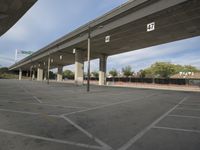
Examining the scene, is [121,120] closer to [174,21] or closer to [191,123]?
[191,123]

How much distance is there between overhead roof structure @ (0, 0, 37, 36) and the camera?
14.5 meters

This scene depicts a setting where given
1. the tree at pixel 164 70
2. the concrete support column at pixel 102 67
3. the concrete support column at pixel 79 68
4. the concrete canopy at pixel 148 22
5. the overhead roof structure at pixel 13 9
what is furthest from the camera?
the tree at pixel 164 70

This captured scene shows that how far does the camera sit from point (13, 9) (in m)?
16.5

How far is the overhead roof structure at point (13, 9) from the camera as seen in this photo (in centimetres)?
1454

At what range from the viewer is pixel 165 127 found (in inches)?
273

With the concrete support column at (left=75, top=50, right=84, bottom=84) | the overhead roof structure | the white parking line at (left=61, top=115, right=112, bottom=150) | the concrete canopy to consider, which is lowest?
the white parking line at (left=61, top=115, right=112, bottom=150)

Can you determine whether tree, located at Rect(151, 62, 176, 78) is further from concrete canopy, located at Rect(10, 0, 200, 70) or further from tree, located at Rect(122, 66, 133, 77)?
concrete canopy, located at Rect(10, 0, 200, 70)

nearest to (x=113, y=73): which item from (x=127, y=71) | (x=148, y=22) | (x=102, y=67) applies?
(x=127, y=71)

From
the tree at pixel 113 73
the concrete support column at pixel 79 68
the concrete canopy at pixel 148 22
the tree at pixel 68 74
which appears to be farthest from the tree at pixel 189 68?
the concrete support column at pixel 79 68

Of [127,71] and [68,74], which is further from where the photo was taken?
[68,74]

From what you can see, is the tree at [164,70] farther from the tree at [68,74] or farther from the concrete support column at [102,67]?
the tree at [68,74]

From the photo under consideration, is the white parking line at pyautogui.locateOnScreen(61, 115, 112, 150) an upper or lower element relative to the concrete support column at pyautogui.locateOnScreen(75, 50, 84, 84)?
lower

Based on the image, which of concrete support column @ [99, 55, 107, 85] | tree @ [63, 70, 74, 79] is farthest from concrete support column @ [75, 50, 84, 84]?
tree @ [63, 70, 74, 79]

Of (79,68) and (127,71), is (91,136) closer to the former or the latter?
(79,68)
